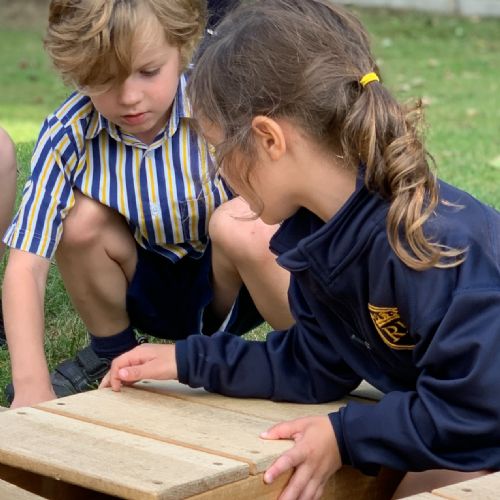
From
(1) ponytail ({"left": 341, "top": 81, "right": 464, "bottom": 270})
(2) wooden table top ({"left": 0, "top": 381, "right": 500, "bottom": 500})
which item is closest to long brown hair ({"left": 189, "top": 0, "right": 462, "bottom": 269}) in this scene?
(1) ponytail ({"left": 341, "top": 81, "right": 464, "bottom": 270})

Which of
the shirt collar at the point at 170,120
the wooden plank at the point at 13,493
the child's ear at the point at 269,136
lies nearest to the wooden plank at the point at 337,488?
the wooden plank at the point at 13,493

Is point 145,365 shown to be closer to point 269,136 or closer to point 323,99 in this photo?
point 269,136

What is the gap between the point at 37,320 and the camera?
2.68m

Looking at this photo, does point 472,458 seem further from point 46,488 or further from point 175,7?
point 175,7

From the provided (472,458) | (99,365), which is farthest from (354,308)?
(99,365)

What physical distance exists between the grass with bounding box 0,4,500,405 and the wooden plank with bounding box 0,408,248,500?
0.99 metres

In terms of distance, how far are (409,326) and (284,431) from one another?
310mm

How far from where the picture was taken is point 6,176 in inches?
132

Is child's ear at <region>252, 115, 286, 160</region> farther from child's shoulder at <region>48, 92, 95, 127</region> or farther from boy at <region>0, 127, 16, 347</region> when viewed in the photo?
boy at <region>0, 127, 16, 347</region>

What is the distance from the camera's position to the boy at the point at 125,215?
2689mm

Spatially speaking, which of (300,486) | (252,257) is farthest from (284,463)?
(252,257)

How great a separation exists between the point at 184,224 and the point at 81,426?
0.87m

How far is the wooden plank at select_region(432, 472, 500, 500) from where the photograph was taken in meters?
1.87

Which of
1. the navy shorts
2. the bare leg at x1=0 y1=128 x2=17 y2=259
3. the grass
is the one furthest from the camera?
the grass
